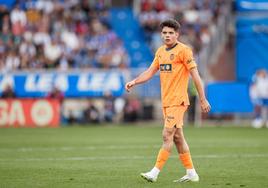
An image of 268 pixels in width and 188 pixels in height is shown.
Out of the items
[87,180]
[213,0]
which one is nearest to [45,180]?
[87,180]

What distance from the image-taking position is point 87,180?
10703 millimetres

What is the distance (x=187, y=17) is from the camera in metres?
32.2

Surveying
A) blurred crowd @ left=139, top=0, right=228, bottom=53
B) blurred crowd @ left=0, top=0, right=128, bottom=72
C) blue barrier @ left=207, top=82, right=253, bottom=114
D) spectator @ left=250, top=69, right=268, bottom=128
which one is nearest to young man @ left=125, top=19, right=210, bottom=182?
spectator @ left=250, top=69, right=268, bottom=128

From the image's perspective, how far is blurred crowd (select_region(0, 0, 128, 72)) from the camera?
31.3m

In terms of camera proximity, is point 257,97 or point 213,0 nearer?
point 257,97

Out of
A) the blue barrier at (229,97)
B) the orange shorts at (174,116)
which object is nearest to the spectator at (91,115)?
the blue barrier at (229,97)

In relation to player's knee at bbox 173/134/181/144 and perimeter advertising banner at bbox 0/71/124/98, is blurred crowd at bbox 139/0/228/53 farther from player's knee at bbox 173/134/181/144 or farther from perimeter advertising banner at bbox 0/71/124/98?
player's knee at bbox 173/134/181/144

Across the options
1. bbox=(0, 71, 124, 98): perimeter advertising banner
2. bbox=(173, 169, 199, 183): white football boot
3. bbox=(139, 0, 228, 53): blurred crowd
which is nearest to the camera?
bbox=(173, 169, 199, 183): white football boot

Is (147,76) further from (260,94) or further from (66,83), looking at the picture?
(66,83)

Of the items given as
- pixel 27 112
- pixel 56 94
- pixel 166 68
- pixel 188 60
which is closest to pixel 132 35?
pixel 56 94

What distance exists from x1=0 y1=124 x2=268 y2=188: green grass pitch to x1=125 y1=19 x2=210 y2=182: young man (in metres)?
0.34

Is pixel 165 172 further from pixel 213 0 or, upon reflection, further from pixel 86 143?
pixel 213 0

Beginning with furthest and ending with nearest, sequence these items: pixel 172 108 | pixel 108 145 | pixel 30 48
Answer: pixel 30 48 < pixel 108 145 < pixel 172 108

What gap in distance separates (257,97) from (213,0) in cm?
637
